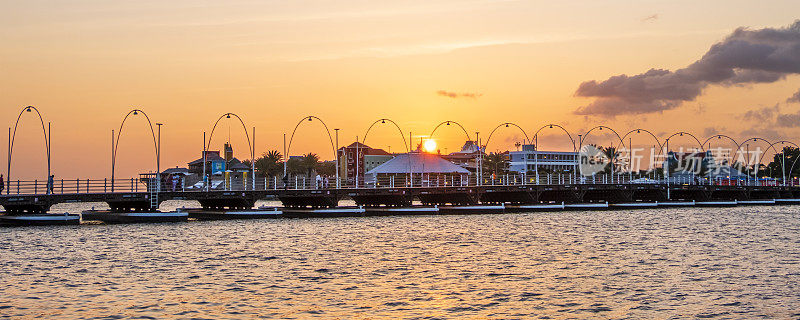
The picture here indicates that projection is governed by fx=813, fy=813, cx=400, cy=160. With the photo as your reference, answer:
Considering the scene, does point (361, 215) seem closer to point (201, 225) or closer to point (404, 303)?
point (201, 225)

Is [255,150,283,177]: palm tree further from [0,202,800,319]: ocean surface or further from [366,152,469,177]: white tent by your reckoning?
[0,202,800,319]: ocean surface

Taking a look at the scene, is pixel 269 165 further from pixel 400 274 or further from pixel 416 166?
pixel 400 274

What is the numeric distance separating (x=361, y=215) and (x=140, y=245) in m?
45.4

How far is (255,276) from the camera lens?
41656 millimetres

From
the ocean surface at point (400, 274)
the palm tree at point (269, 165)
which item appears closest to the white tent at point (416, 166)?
the palm tree at point (269, 165)

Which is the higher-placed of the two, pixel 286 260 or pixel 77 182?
pixel 77 182

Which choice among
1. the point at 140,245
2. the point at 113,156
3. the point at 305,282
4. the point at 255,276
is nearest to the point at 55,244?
the point at 140,245

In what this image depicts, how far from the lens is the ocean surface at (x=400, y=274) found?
30734 millimetres

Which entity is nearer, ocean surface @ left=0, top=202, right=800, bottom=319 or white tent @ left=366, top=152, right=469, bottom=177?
ocean surface @ left=0, top=202, right=800, bottom=319

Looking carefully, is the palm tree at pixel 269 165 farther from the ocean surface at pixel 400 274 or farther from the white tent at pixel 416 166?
the ocean surface at pixel 400 274

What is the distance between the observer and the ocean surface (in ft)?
101

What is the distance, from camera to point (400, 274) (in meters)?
42.1

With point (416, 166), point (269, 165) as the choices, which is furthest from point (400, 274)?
point (269, 165)

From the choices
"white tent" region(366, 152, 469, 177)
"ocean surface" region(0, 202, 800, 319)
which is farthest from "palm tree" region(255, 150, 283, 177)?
"ocean surface" region(0, 202, 800, 319)
